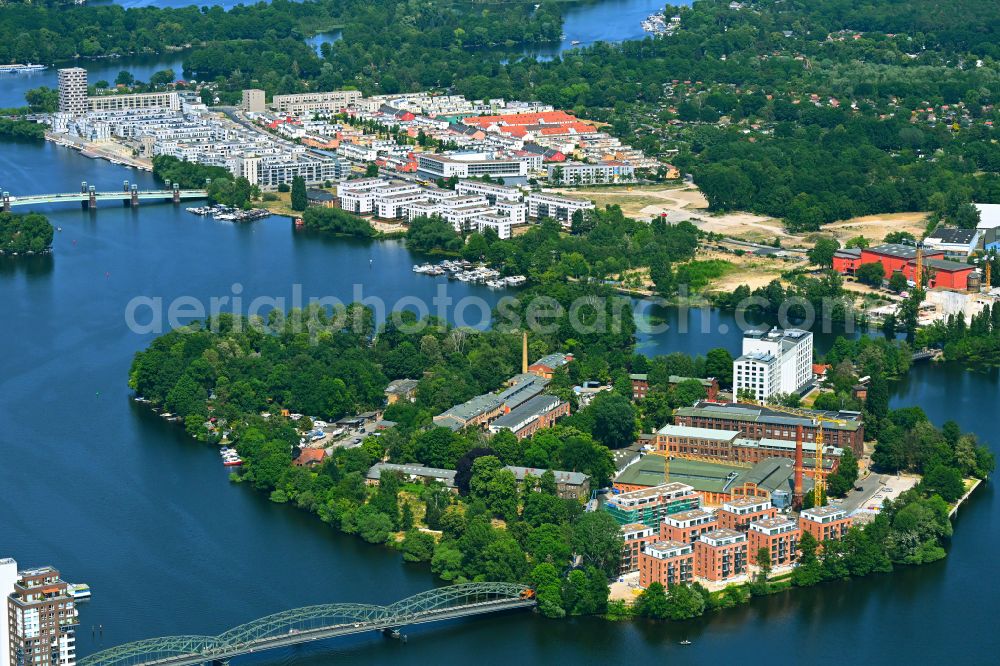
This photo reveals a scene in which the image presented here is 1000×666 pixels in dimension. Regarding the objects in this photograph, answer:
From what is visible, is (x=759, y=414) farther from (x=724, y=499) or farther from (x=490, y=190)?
(x=490, y=190)

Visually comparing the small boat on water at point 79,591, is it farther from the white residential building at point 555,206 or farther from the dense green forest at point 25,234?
the white residential building at point 555,206

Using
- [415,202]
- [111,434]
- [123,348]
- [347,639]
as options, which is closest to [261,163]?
[415,202]

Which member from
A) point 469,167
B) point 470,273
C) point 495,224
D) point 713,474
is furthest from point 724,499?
point 469,167

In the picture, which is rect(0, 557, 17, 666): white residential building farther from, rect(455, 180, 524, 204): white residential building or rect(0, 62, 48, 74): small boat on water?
rect(0, 62, 48, 74): small boat on water

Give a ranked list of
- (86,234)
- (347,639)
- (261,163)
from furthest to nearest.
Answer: (261,163)
(86,234)
(347,639)

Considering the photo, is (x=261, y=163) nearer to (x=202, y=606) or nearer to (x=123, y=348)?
(x=123, y=348)

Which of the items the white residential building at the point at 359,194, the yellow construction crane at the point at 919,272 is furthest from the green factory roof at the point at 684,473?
the white residential building at the point at 359,194

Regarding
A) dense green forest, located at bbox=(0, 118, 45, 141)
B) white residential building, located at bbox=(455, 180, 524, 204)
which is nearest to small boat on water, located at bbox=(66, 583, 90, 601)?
white residential building, located at bbox=(455, 180, 524, 204)
